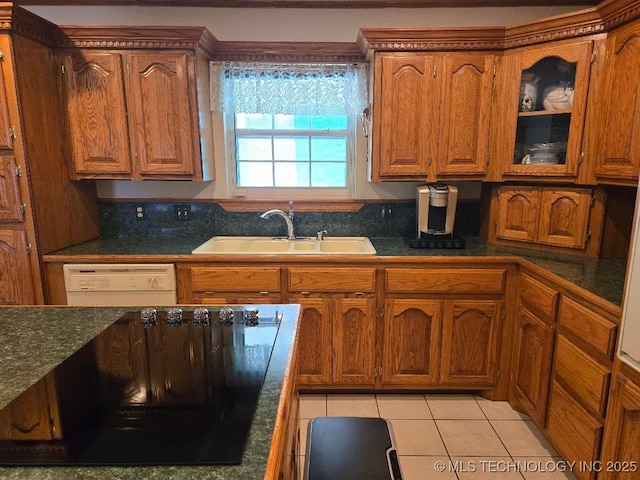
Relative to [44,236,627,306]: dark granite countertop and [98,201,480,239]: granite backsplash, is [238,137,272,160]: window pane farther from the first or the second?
[44,236,627,306]: dark granite countertop

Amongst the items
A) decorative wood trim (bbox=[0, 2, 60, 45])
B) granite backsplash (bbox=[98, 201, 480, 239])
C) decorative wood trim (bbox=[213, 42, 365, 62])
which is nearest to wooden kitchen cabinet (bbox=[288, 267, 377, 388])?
granite backsplash (bbox=[98, 201, 480, 239])

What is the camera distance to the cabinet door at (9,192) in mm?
2223

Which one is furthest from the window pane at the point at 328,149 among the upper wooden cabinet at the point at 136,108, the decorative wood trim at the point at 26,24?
the decorative wood trim at the point at 26,24

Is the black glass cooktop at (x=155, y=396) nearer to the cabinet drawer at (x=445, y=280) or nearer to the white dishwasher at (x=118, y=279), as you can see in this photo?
the white dishwasher at (x=118, y=279)

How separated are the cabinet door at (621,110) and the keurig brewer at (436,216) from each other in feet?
2.58

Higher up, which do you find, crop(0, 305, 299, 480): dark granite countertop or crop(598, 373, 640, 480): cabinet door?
crop(0, 305, 299, 480): dark granite countertop

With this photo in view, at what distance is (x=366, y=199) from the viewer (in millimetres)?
2936

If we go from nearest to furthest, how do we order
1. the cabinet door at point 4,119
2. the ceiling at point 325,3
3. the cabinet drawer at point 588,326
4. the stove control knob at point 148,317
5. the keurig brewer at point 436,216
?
the stove control knob at point 148,317
the cabinet drawer at point 588,326
the cabinet door at point 4,119
the keurig brewer at point 436,216
the ceiling at point 325,3

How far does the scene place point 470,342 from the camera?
243 cm

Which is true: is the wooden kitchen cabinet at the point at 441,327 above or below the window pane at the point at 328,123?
below

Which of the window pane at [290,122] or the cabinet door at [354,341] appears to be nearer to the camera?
the cabinet door at [354,341]

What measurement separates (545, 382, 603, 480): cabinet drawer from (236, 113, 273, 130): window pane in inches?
93.8

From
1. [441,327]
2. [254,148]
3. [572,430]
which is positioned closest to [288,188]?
[254,148]

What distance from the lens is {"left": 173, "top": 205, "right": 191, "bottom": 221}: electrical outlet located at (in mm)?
2938
